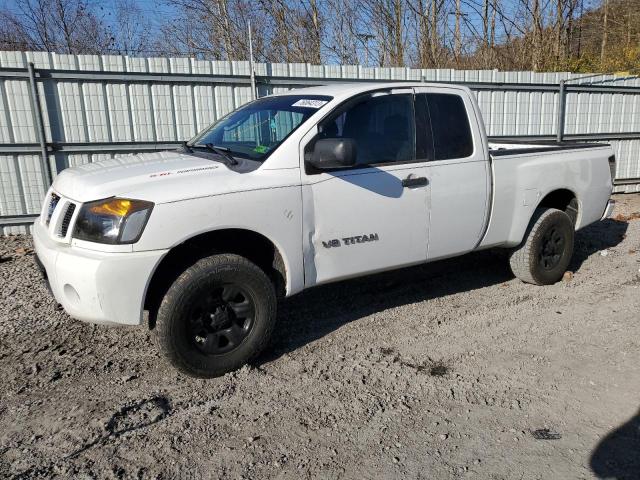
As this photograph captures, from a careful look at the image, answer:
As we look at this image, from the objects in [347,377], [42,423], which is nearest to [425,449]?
[347,377]

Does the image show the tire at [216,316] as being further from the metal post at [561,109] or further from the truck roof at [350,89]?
the metal post at [561,109]

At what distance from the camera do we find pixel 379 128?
169 inches

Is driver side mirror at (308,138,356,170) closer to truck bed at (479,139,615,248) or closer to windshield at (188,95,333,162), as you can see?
windshield at (188,95,333,162)

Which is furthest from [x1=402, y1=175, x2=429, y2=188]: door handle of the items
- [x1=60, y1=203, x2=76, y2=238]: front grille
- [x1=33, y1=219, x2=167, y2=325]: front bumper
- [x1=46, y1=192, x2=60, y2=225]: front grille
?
[x1=46, y1=192, x2=60, y2=225]: front grille

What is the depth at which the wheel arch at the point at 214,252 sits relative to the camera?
3.53 m

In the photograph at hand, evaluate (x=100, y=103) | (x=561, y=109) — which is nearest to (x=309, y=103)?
(x=100, y=103)

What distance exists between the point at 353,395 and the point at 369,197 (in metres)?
1.46

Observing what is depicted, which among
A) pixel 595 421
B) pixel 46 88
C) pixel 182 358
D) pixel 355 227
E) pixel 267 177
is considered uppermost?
pixel 46 88

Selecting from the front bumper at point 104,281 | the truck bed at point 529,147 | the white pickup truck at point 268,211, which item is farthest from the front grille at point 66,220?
the truck bed at point 529,147

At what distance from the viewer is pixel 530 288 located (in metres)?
5.62

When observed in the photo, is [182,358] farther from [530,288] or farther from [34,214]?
[34,214]

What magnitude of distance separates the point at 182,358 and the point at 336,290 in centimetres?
232

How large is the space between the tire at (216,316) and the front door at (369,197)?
449 millimetres

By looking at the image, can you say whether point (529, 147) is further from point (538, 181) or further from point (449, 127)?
point (449, 127)
